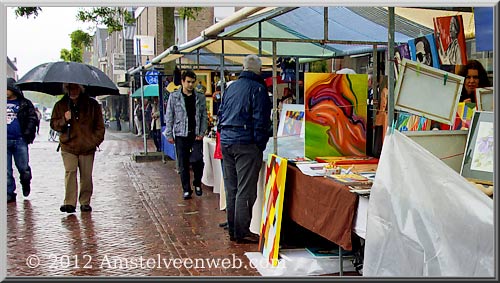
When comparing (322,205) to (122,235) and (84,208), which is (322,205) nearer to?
(122,235)

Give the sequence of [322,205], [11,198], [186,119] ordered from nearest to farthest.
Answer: [322,205]
[186,119]
[11,198]

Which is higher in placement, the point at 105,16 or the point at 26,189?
the point at 105,16

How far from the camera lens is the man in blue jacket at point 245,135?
5.25 meters

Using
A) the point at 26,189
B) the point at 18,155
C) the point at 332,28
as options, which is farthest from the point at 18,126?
the point at 332,28

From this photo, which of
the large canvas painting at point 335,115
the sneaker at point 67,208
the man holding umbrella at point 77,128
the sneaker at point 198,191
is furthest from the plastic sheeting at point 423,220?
the sneaker at point 198,191

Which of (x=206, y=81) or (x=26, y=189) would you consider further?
(x=206, y=81)

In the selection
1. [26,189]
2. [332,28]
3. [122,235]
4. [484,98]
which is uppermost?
[332,28]

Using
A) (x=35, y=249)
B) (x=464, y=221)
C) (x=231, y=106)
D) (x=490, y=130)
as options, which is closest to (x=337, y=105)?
(x=231, y=106)

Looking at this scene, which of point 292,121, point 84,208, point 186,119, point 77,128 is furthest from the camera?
point 186,119

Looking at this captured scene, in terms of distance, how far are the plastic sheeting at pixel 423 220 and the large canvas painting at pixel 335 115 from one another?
170cm

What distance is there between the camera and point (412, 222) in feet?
11.1

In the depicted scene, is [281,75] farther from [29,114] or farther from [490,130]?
[490,130]

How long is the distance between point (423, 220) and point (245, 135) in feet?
7.38

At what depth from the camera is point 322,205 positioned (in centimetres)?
432
